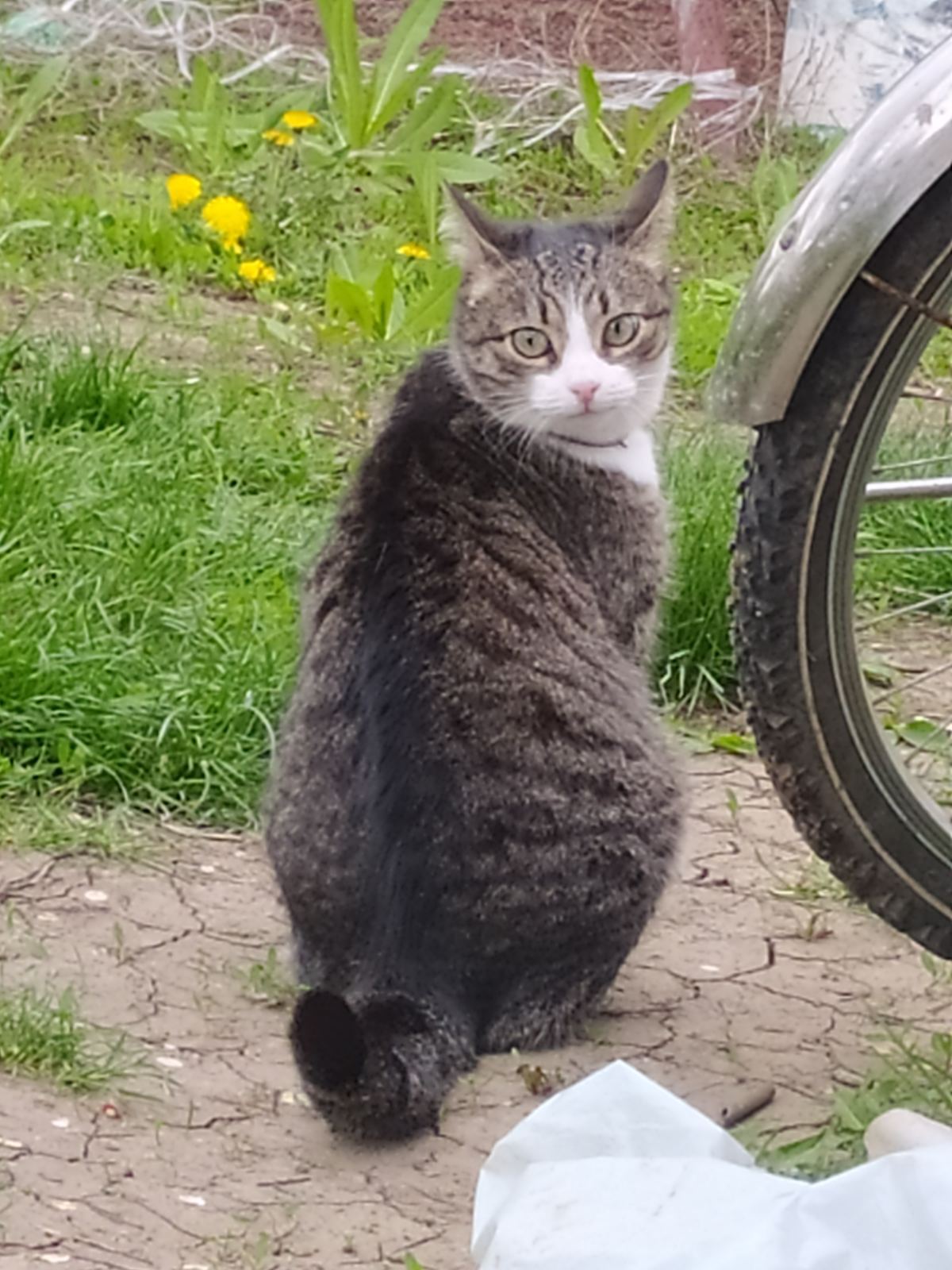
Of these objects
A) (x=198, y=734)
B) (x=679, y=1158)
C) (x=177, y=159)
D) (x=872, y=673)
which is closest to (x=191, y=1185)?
(x=679, y=1158)

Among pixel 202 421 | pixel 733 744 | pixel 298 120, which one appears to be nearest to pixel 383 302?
pixel 202 421

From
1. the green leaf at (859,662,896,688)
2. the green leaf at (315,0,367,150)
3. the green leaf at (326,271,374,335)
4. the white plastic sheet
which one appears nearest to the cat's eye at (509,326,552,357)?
the green leaf at (859,662,896,688)

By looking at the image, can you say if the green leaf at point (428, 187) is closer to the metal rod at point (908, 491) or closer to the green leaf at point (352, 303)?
the green leaf at point (352, 303)

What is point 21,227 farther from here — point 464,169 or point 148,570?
point 148,570

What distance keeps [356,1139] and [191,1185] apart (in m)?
0.19

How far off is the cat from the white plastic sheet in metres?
0.42

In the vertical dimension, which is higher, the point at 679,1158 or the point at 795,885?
the point at 679,1158

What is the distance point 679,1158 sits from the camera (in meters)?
1.76

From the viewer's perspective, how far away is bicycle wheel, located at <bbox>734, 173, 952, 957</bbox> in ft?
6.57

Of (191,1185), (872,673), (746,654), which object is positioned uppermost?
(746,654)

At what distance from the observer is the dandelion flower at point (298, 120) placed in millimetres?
5391

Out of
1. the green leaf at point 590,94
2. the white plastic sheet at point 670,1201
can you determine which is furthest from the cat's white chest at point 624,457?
the green leaf at point 590,94

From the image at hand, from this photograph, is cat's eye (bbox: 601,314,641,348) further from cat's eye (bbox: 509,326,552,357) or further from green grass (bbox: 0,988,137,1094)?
green grass (bbox: 0,988,137,1094)

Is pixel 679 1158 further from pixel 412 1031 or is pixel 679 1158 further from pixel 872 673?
pixel 872 673
